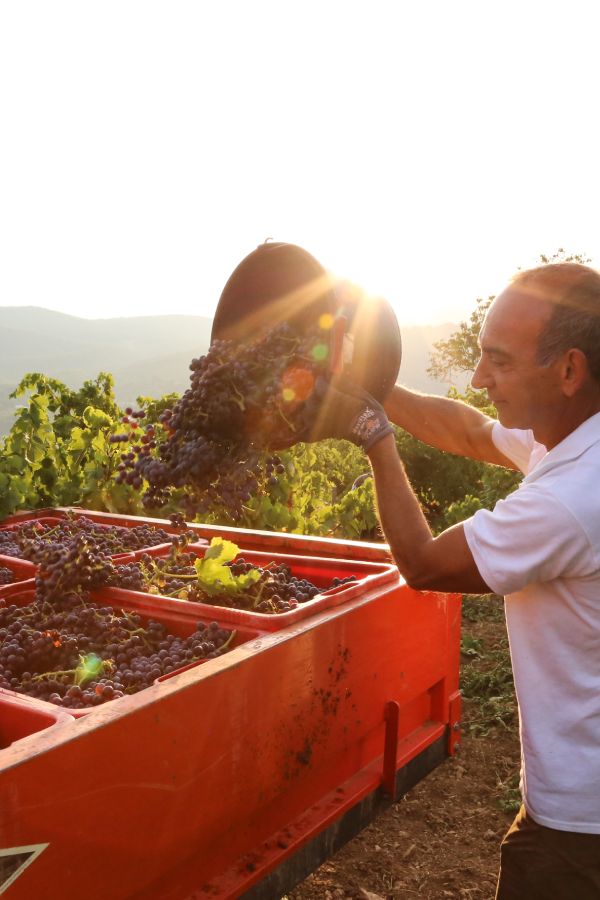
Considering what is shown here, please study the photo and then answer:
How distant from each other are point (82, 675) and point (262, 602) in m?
0.53

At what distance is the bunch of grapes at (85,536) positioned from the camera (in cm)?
266

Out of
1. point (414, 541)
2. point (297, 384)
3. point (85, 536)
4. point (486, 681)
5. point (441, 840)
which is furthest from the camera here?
point (486, 681)

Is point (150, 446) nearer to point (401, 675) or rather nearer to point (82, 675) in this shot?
point (82, 675)

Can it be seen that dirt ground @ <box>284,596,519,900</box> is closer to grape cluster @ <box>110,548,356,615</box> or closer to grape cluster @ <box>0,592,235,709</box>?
grape cluster @ <box>110,548,356,615</box>

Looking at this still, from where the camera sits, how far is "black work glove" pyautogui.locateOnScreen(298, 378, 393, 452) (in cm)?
208

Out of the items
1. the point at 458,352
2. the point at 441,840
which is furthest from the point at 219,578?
the point at 458,352

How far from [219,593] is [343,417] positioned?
0.61 metres

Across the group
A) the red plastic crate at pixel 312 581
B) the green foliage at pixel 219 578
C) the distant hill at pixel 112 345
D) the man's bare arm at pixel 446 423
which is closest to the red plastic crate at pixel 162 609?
the red plastic crate at pixel 312 581

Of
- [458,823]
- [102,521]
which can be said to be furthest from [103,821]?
[458,823]

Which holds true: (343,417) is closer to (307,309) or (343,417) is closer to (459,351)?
(307,309)

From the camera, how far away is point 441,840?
361 centimetres

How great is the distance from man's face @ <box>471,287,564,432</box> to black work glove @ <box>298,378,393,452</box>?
0.27 meters

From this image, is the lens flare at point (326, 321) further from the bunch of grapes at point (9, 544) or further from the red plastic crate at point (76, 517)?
the bunch of grapes at point (9, 544)

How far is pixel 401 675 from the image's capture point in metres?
2.24
